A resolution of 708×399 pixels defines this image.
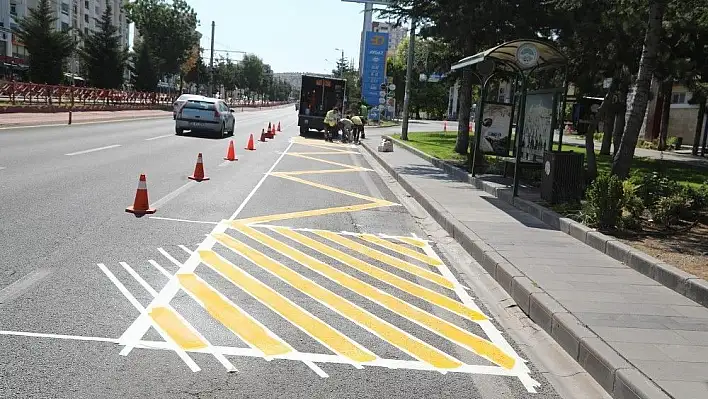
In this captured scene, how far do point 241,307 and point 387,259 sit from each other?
A: 9.04 feet

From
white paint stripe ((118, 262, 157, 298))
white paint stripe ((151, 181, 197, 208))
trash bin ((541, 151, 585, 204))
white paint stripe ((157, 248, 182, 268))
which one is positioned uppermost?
trash bin ((541, 151, 585, 204))

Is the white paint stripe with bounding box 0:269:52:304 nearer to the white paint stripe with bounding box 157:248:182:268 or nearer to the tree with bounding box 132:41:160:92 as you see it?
the white paint stripe with bounding box 157:248:182:268

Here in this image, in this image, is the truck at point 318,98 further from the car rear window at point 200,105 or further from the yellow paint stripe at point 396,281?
the yellow paint stripe at point 396,281

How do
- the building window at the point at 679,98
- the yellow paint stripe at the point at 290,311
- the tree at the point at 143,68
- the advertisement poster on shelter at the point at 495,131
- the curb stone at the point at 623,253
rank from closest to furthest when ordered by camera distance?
the yellow paint stripe at the point at 290,311 → the curb stone at the point at 623,253 → the advertisement poster on shelter at the point at 495,131 → the building window at the point at 679,98 → the tree at the point at 143,68

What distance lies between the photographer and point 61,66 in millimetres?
47844

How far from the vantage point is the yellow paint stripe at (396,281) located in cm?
616

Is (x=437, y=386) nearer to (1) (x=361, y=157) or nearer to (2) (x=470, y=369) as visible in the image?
(2) (x=470, y=369)

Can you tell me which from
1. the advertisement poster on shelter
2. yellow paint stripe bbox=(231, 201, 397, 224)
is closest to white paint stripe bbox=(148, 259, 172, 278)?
yellow paint stripe bbox=(231, 201, 397, 224)

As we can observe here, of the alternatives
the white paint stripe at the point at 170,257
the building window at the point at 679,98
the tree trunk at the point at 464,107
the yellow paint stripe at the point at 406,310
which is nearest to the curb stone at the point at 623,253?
the yellow paint stripe at the point at 406,310

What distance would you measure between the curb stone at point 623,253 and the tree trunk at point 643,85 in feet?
6.09

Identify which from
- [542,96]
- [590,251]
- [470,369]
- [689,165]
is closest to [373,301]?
[470,369]

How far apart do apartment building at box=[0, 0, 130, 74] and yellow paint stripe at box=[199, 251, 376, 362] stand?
51.5 m

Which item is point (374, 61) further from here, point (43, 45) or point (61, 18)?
point (61, 18)

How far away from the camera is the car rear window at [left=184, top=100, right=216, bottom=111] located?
89.0ft
